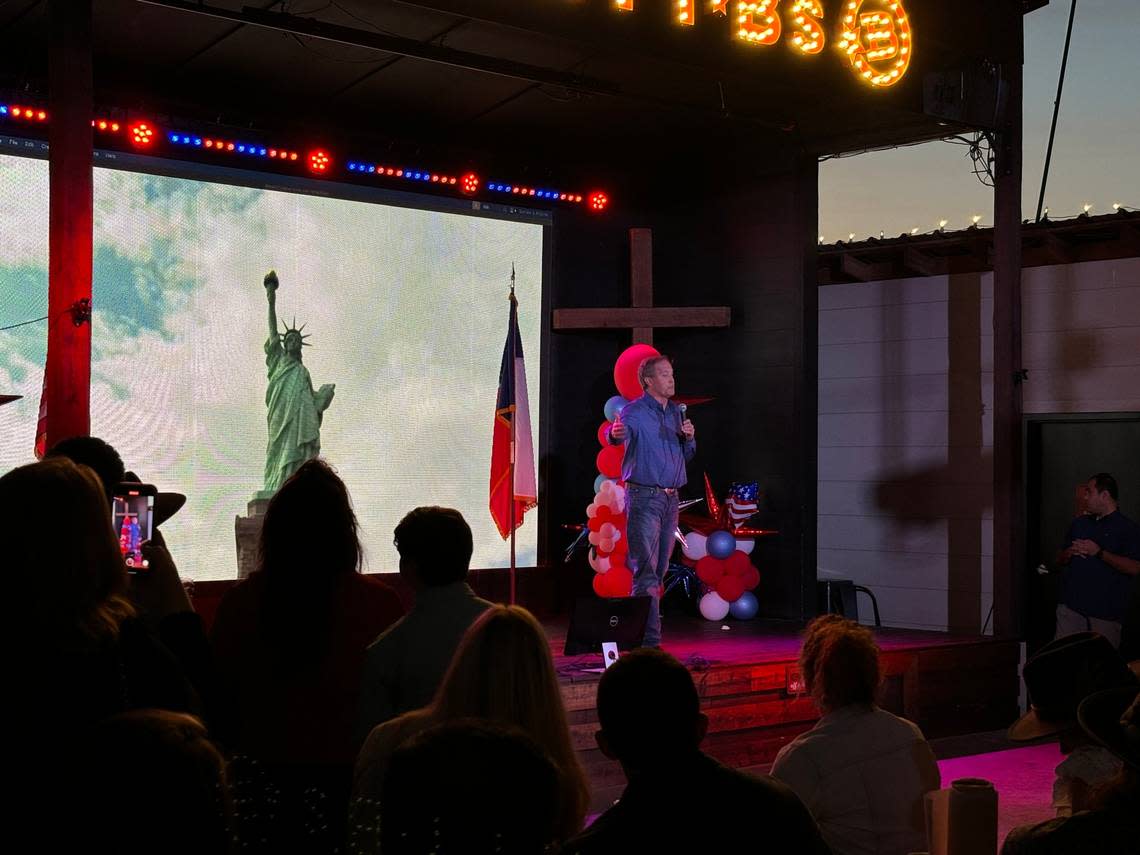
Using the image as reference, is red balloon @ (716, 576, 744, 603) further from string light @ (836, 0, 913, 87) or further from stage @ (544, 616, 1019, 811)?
string light @ (836, 0, 913, 87)

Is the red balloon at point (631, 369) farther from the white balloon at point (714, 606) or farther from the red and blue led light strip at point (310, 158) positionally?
the red and blue led light strip at point (310, 158)

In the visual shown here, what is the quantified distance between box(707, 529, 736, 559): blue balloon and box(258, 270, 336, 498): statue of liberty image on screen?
2.61 meters

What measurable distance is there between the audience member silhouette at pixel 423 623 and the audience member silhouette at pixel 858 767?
0.78 metres

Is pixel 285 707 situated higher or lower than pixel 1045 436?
lower

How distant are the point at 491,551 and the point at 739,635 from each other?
1.91m

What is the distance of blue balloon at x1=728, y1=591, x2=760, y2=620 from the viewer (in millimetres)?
9164

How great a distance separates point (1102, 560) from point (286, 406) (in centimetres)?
485

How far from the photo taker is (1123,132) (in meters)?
10.3

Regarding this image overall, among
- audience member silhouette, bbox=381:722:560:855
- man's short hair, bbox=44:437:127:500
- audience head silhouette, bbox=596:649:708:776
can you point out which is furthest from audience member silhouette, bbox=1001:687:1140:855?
man's short hair, bbox=44:437:127:500

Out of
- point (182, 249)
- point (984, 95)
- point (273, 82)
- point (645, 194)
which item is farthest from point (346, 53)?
point (984, 95)

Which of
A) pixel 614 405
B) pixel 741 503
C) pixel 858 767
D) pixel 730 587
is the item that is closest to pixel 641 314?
pixel 614 405

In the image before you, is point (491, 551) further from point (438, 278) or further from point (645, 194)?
point (645, 194)

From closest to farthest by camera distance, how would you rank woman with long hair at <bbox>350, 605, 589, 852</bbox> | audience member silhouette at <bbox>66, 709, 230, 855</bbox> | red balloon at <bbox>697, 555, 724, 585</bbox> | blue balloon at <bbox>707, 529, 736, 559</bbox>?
audience member silhouette at <bbox>66, 709, 230, 855</bbox> → woman with long hair at <bbox>350, 605, 589, 852</bbox> → blue balloon at <bbox>707, 529, 736, 559</bbox> → red balloon at <bbox>697, 555, 724, 585</bbox>

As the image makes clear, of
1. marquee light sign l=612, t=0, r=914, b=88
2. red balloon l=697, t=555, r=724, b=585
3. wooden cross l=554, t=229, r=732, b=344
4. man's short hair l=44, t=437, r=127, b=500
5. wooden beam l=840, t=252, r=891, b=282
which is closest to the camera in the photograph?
man's short hair l=44, t=437, r=127, b=500
